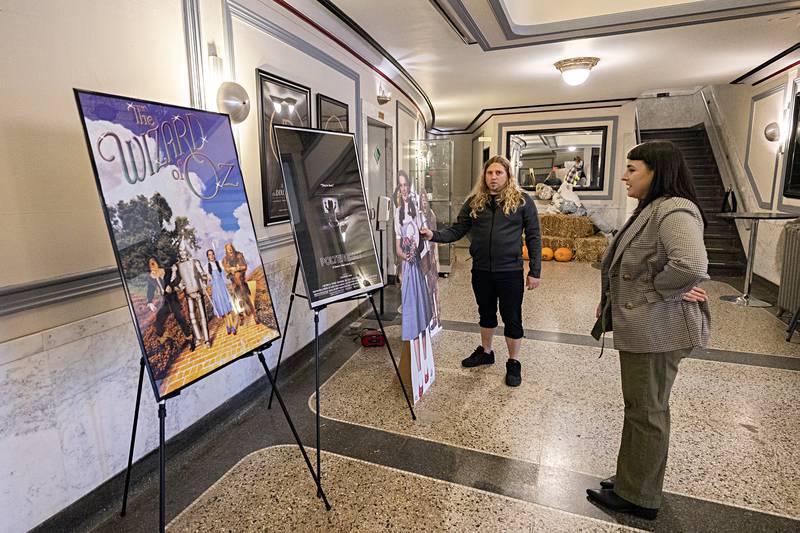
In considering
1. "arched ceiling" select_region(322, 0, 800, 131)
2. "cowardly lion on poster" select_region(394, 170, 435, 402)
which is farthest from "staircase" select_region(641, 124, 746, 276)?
"cowardly lion on poster" select_region(394, 170, 435, 402)

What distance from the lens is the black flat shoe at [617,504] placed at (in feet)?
5.70

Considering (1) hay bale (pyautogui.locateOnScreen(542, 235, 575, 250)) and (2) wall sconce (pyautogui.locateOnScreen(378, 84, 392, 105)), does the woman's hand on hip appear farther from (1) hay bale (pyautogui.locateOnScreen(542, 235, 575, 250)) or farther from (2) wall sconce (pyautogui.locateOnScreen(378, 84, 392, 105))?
(1) hay bale (pyautogui.locateOnScreen(542, 235, 575, 250))

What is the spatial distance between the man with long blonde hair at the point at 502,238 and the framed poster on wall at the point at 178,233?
3.94 feet

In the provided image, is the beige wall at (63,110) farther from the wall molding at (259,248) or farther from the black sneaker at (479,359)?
the black sneaker at (479,359)

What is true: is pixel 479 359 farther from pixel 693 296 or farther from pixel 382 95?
pixel 382 95

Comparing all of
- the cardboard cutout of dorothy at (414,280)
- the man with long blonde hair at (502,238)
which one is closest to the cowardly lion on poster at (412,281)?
the cardboard cutout of dorothy at (414,280)

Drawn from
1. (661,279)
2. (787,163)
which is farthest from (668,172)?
(787,163)

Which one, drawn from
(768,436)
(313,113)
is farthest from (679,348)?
(313,113)

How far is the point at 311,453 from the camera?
85.3 inches

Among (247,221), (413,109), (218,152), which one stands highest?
(413,109)

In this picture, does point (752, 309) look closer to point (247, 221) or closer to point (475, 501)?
point (475, 501)

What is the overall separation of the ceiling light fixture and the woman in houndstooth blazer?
4.00 m

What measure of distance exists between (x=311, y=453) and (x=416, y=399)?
0.70 m

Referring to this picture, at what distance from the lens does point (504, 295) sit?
2.76m
